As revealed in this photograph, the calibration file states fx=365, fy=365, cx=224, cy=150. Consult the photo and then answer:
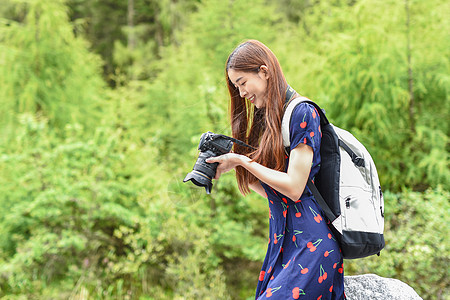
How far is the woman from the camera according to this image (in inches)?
A: 49.4

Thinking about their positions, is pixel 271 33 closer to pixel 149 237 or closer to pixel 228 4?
pixel 228 4

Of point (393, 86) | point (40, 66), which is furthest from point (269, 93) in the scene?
point (40, 66)

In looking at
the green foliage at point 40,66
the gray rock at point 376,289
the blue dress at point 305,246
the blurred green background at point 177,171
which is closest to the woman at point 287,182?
the blue dress at point 305,246

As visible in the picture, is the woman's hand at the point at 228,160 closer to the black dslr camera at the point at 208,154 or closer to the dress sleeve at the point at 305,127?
the black dslr camera at the point at 208,154

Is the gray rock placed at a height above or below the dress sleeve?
below

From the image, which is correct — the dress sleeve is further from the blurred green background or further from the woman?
the blurred green background

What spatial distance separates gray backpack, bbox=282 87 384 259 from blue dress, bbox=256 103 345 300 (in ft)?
0.12

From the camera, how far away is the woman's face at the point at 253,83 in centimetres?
137

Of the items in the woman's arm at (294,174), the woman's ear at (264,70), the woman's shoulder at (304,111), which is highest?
the woman's ear at (264,70)

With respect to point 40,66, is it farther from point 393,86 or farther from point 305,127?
point 305,127

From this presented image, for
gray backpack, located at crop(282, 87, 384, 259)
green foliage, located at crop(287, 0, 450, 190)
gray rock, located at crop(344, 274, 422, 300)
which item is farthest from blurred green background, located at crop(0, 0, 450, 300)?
gray backpack, located at crop(282, 87, 384, 259)

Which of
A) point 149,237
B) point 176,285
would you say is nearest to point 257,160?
point 149,237

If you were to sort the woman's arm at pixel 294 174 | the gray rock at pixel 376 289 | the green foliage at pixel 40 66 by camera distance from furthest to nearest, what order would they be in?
1. the green foliage at pixel 40 66
2. the gray rock at pixel 376 289
3. the woman's arm at pixel 294 174

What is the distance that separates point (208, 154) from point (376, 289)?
1036 millimetres
